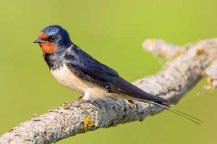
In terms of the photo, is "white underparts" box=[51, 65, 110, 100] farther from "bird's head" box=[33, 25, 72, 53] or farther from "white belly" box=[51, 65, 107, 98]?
"bird's head" box=[33, 25, 72, 53]

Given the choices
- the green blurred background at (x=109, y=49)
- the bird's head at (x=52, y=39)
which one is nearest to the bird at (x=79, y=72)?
the bird's head at (x=52, y=39)

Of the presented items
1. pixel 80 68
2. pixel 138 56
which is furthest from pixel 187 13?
pixel 80 68

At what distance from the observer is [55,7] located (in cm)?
466

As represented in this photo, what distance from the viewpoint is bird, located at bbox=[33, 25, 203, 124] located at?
3.03 meters

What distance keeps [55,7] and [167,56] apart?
128 cm

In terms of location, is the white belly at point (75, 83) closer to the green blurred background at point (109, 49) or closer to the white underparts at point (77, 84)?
the white underparts at point (77, 84)

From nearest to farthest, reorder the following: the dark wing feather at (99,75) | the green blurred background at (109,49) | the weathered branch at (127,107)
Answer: the weathered branch at (127,107)
the dark wing feather at (99,75)
the green blurred background at (109,49)

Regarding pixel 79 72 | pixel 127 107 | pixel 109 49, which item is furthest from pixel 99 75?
pixel 109 49

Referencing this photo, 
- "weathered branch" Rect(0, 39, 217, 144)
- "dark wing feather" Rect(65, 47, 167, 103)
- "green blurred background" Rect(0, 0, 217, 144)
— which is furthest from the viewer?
"green blurred background" Rect(0, 0, 217, 144)

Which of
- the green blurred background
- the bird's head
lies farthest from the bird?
the green blurred background

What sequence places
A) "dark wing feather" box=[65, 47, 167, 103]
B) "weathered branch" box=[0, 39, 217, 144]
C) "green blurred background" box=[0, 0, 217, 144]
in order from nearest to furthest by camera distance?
"weathered branch" box=[0, 39, 217, 144] < "dark wing feather" box=[65, 47, 167, 103] < "green blurred background" box=[0, 0, 217, 144]

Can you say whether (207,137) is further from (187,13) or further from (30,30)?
(30,30)

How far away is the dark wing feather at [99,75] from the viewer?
298cm

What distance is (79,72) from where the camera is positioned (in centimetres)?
306
